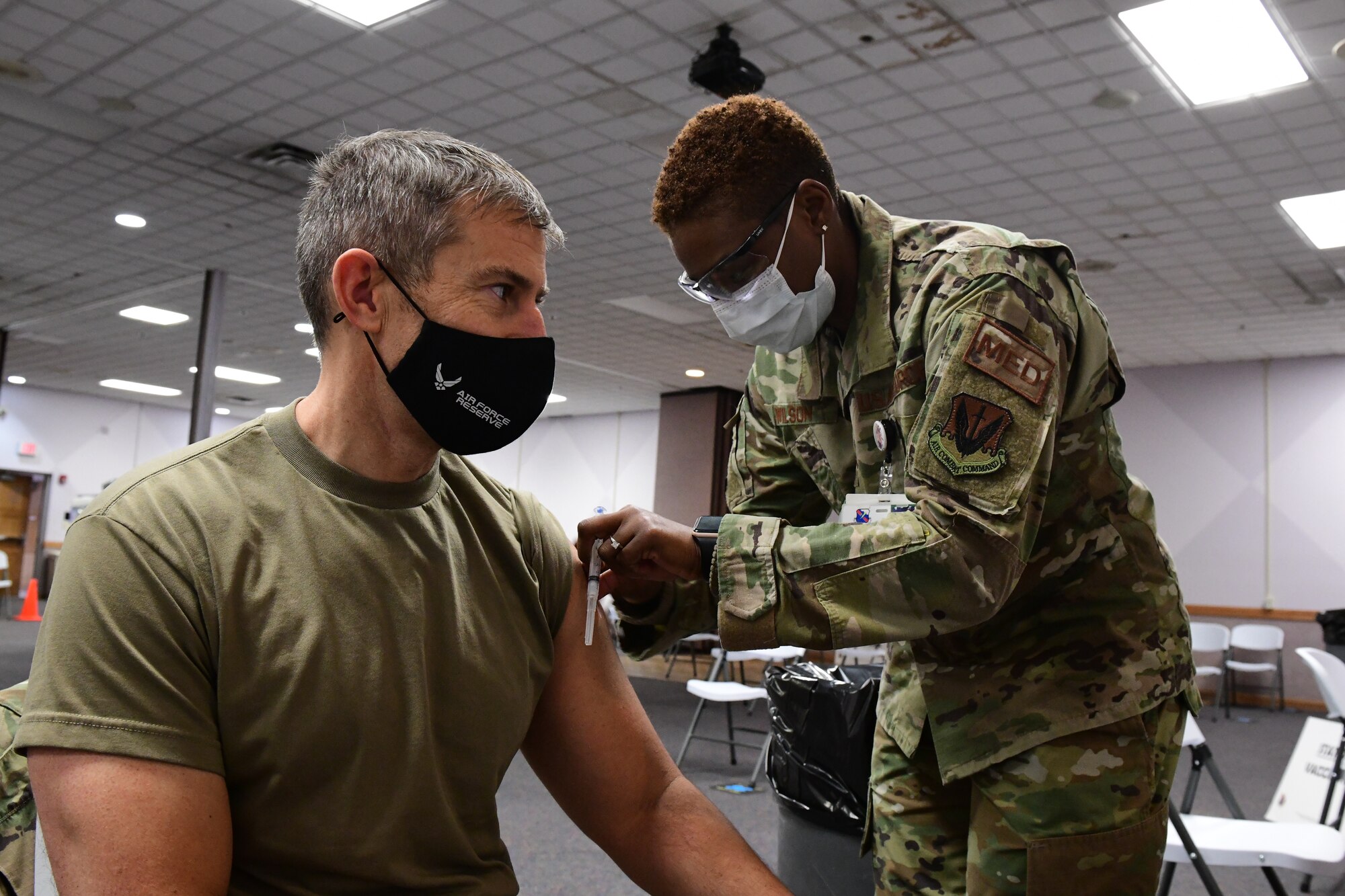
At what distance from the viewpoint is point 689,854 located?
119 centimetres

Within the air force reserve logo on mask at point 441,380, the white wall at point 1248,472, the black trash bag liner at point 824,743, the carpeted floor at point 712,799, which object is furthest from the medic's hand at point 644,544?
the white wall at point 1248,472

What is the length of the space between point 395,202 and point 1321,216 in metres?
7.00

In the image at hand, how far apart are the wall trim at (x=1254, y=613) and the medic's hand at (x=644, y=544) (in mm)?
10228

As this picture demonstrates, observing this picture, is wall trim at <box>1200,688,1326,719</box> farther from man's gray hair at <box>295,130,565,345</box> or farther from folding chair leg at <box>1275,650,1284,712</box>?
man's gray hair at <box>295,130,565,345</box>

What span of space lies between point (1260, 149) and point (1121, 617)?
536 cm

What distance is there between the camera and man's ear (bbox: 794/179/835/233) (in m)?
1.48

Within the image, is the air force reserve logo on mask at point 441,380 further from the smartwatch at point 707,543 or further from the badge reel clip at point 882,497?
the badge reel clip at point 882,497

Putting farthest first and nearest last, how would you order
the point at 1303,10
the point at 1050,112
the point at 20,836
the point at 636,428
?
the point at 636,428
the point at 1050,112
the point at 1303,10
the point at 20,836

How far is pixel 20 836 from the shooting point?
0.95 meters

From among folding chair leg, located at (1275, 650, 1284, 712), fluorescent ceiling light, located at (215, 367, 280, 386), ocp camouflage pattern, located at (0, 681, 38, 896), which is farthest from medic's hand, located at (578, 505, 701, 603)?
fluorescent ceiling light, located at (215, 367, 280, 386)

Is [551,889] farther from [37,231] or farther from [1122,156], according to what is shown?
[37,231]

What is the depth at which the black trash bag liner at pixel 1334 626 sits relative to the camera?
344 inches

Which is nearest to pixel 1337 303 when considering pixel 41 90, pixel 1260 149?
pixel 1260 149

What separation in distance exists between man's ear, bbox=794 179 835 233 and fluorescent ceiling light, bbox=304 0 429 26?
3.67m
